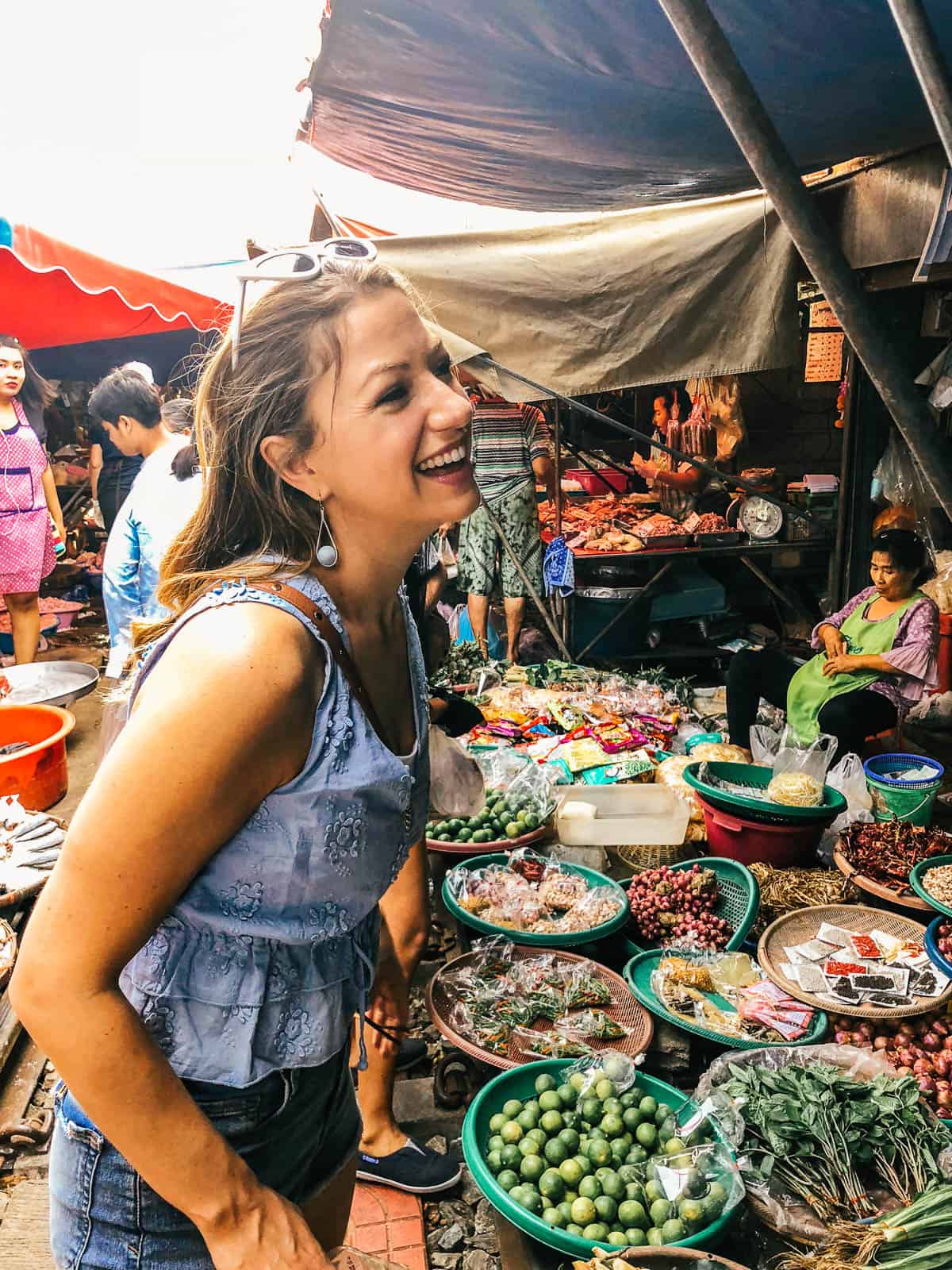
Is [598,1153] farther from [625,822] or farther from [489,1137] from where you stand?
[625,822]

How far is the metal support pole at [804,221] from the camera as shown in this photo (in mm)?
1408

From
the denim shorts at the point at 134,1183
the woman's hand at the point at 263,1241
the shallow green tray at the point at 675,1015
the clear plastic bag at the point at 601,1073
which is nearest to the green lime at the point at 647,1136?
the clear plastic bag at the point at 601,1073

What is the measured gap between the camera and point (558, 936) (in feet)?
10.1

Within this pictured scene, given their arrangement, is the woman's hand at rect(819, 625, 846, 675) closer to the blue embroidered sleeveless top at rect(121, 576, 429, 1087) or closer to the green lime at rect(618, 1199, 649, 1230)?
the green lime at rect(618, 1199, 649, 1230)

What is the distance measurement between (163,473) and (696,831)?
10.1ft

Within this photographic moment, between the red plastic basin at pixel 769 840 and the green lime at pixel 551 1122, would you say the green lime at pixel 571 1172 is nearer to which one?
the green lime at pixel 551 1122

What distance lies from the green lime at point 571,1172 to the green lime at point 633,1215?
13 centimetres

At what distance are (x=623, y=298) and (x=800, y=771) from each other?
225 centimetres

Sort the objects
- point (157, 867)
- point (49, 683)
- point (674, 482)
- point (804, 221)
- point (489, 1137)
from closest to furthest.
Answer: point (157, 867)
point (804, 221)
point (489, 1137)
point (49, 683)
point (674, 482)

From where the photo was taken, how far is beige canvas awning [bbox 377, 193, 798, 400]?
3902 mm

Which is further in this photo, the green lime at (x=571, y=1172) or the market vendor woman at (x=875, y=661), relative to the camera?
the market vendor woman at (x=875, y=661)

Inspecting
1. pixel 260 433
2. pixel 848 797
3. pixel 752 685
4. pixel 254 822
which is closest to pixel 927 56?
pixel 260 433

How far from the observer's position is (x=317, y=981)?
4.17ft

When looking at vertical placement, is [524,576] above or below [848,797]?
above
